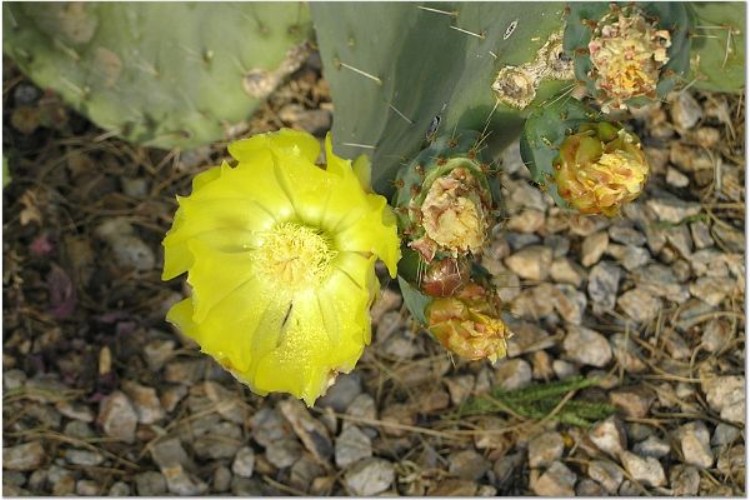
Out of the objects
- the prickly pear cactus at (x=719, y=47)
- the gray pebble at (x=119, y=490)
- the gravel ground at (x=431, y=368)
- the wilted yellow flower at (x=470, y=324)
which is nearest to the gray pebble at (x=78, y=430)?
the gravel ground at (x=431, y=368)

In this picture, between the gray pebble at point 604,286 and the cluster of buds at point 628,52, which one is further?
the gray pebble at point 604,286

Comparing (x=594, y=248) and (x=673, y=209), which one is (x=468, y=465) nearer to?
(x=594, y=248)

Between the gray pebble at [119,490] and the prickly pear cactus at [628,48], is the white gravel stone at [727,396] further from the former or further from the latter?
the gray pebble at [119,490]

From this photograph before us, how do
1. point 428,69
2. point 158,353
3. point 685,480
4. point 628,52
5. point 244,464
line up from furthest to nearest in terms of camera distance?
point 158,353, point 244,464, point 685,480, point 428,69, point 628,52

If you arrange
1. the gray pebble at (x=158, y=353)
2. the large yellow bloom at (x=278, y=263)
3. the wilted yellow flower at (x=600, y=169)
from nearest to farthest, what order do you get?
the wilted yellow flower at (x=600, y=169)
the large yellow bloom at (x=278, y=263)
the gray pebble at (x=158, y=353)

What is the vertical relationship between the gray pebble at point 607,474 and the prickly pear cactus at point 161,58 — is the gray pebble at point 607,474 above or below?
below

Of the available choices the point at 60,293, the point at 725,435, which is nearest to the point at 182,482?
the point at 60,293

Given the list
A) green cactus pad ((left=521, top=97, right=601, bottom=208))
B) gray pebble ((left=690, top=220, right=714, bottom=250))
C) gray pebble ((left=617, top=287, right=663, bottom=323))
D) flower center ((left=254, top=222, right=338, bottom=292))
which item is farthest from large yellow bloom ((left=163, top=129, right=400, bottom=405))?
gray pebble ((left=690, top=220, right=714, bottom=250))
